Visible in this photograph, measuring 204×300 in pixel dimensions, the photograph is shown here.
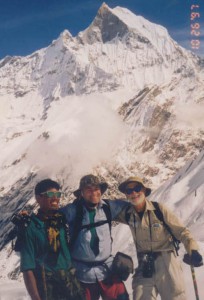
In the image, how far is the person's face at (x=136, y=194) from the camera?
9.66 metres

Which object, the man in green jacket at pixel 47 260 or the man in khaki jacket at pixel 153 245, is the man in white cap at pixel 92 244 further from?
the man in khaki jacket at pixel 153 245

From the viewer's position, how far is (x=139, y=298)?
9.41 metres

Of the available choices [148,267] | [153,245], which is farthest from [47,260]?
[153,245]

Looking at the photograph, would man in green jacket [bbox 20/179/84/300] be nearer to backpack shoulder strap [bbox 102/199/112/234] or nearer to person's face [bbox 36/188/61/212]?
person's face [bbox 36/188/61/212]

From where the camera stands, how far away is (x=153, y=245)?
9.61 meters

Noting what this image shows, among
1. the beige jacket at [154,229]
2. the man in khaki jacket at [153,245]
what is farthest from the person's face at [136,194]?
the beige jacket at [154,229]

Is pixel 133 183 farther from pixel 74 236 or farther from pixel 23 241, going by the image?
pixel 23 241

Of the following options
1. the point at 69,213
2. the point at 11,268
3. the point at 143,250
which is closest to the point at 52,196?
the point at 69,213

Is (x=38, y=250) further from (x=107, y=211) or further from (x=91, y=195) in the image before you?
(x=107, y=211)

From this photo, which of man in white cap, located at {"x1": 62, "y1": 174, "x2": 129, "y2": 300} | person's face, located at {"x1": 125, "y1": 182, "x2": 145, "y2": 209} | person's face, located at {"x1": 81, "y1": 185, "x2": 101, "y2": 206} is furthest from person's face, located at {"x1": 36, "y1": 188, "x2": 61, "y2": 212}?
person's face, located at {"x1": 125, "y1": 182, "x2": 145, "y2": 209}

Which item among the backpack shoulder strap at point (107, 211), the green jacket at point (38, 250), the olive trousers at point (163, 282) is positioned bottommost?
the olive trousers at point (163, 282)

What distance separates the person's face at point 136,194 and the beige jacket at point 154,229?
0.49 feet

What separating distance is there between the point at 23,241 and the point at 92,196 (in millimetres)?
1630

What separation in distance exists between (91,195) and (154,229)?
4.86 feet
